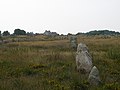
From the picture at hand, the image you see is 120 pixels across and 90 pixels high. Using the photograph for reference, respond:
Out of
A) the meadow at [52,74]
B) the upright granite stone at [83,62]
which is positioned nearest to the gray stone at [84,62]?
the upright granite stone at [83,62]

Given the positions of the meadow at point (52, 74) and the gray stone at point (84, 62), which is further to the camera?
the gray stone at point (84, 62)

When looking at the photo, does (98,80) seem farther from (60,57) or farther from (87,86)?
(60,57)

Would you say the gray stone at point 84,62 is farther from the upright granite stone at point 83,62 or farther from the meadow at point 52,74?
the meadow at point 52,74

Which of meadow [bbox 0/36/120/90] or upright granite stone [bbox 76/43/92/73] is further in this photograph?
upright granite stone [bbox 76/43/92/73]

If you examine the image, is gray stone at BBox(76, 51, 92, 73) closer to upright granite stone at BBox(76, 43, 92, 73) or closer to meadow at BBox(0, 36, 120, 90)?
upright granite stone at BBox(76, 43, 92, 73)

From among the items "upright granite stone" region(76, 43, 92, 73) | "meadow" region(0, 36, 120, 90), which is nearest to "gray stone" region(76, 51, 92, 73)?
"upright granite stone" region(76, 43, 92, 73)

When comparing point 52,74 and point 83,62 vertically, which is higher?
point 83,62

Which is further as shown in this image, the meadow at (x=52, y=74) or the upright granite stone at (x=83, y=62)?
the upright granite stone at (x=83, y=62)

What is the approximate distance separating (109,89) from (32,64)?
23.0ft

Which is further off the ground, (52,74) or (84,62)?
(84,62)

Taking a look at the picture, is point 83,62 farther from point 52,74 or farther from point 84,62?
point 52,74

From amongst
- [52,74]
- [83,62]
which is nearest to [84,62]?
[83,62]

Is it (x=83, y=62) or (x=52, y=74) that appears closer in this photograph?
(x=52, y=74)

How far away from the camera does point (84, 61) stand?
17047 mm
